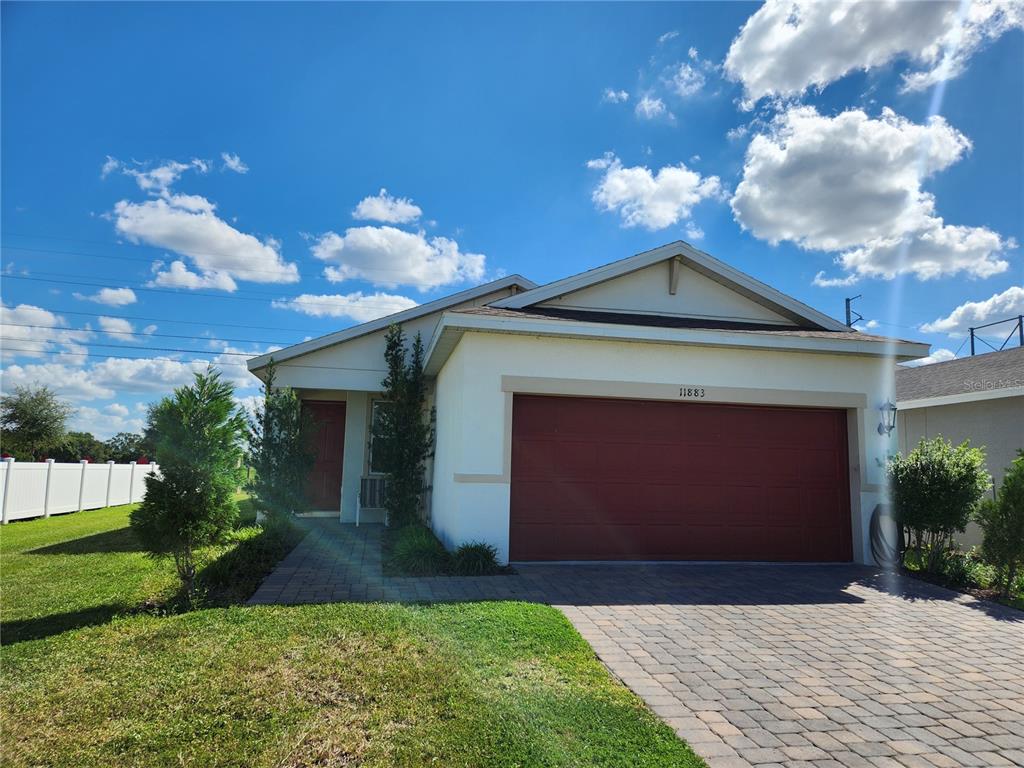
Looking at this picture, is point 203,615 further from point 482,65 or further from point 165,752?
point 482,65

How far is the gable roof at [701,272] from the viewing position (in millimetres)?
10086

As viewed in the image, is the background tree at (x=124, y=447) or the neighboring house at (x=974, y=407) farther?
the background tree at (x=124, y=447)

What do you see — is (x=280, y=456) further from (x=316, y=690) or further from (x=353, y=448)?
(x=316, y=690)

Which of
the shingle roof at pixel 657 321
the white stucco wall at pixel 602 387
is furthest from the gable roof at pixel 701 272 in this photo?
the white stucco wall at pixel 602 387

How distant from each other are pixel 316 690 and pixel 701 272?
948 centimetres

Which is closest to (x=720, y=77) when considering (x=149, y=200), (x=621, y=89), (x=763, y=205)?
(x=621, y=89)

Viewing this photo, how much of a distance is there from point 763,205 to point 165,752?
13714mm

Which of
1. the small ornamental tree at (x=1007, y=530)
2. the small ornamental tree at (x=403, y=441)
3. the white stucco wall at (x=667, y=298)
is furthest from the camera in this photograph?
the small ornamental tree at (x=403, y=441)

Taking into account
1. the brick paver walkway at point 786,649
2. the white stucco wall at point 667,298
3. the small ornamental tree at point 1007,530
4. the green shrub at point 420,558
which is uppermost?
the white stucco wall at point 667,298

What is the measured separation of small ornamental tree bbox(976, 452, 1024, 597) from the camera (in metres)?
7.35

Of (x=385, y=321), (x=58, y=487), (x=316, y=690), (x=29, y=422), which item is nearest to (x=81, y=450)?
(x=29, y=422)

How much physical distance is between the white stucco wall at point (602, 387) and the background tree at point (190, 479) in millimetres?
3040

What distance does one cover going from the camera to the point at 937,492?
8.11m

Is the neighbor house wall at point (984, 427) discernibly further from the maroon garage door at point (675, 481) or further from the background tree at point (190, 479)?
the background tree at point (190, 479)
